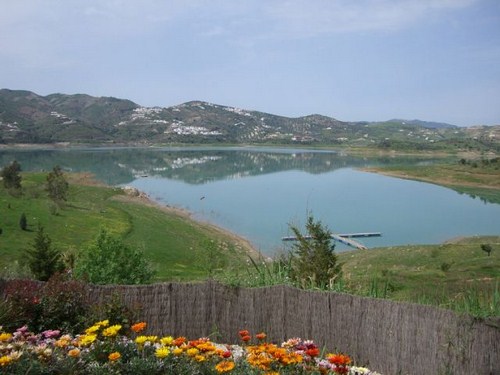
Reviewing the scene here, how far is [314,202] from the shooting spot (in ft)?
226

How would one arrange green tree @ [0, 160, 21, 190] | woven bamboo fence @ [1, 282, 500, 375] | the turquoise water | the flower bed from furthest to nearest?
green tree @ [0, 160, 21, 190] < the turquoise water < woven bamboo fence @ [1, 282, 500, 375] < the flower bed

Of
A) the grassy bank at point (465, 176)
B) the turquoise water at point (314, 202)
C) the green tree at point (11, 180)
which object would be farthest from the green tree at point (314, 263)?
the grassy bank at point (465, 176)

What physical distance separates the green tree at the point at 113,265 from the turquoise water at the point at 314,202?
14487 millimetres

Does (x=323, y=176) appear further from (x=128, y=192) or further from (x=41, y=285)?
(x=41, y=285)

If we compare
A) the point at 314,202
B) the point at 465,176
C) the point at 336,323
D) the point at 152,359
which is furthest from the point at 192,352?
the point at 465,176

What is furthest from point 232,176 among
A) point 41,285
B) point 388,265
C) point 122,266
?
point 41,285

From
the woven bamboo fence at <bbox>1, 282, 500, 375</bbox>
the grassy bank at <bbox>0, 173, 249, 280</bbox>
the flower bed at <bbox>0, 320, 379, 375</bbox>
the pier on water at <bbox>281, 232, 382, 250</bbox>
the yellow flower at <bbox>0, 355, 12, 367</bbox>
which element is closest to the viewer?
the yellow flower at <bbox>0, 355, 12, 367</bbox>

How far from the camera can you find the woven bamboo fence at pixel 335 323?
251 inches

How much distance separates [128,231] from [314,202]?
107 ft

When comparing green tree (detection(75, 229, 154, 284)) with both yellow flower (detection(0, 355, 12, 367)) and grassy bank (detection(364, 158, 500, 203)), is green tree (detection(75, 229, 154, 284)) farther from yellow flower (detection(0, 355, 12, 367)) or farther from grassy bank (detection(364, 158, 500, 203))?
grassy bank (detection(364, 158, 500, 203))

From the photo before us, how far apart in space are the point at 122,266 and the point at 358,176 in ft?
320

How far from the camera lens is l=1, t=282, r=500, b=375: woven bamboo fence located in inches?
251

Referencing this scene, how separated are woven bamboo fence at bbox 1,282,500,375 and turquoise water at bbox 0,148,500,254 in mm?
20194

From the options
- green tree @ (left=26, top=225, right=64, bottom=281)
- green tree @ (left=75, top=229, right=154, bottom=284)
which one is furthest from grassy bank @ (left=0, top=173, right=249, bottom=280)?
green tree @ (left=75, top=229, right=154, bottom=284)
